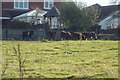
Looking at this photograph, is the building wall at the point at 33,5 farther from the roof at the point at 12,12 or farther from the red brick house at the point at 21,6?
the roof at the point at 12,12

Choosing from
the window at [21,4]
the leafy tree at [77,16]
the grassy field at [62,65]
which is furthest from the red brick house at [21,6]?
the grassy field at [62,65]

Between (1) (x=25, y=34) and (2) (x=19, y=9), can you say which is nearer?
(1) (x=25, y=34)

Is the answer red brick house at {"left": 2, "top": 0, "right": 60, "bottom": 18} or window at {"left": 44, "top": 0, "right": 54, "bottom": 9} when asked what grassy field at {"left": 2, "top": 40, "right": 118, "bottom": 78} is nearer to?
red brick house at {"left": 2, "top": 0, "right": 60, "bottom": 18}

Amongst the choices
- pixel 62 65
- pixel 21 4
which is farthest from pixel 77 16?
pixel 62 65

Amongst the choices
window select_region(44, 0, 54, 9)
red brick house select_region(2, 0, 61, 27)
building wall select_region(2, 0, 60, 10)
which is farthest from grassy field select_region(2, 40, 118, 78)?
window select_region(44, 0, 54, 9)

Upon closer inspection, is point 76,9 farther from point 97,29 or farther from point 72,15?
point 97,29

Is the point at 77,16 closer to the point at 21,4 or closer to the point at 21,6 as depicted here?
the point at 21,6

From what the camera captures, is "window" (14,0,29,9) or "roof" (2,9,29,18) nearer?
"roof" (2,9,29,18)

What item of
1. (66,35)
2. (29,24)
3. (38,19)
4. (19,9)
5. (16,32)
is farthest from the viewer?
(19,9)

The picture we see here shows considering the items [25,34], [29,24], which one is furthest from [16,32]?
[29,24]

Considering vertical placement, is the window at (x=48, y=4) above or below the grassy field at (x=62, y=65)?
above

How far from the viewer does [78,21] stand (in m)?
43.9

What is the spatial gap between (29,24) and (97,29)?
8812mm

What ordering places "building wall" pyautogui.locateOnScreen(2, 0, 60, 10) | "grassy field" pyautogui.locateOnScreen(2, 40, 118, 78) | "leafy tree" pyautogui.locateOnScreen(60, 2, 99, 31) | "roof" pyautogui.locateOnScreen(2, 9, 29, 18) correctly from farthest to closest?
"building wall" pyautogui.locateOnScreen(2, 0, 60, 10) → "roof" pyautogui.locateOnScreen(2, 9, 29, 18) → "leafy tree" pyautogui.locateOnScreen(60, 2, 99, 31) → "grassy field" pyautogui.locateOnScreen(2, 40, 118, 78)
